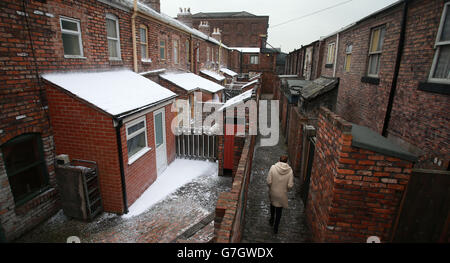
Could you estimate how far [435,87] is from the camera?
161 inches

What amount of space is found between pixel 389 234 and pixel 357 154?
4.29ft

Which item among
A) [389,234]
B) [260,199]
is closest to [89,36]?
[260,199]

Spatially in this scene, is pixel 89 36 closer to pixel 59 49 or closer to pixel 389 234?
pixel 59 49

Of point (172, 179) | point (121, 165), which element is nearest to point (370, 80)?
point (172, 179)

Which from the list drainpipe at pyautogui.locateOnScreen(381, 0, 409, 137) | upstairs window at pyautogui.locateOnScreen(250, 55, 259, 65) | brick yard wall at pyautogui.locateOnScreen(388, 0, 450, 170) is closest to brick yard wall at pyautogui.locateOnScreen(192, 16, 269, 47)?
upstairs window at pyautogui.locateOnScreen(250, 55, 259, 65)

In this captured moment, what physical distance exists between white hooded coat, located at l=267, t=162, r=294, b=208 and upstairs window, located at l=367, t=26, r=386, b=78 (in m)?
4.97

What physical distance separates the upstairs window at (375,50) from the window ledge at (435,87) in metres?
2.42

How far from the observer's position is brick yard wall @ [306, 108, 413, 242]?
9.38 feet

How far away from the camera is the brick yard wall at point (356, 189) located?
2.86 metres

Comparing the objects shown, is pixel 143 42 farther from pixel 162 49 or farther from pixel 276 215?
pixel 276 215

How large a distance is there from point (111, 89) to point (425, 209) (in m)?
6.75

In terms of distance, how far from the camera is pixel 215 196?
Answer: 646 cm

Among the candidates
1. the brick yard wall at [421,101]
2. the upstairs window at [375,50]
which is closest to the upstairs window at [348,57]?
the upstairs window at [375,50]

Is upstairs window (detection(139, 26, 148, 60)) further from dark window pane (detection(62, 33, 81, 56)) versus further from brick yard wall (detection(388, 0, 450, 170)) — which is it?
brick yard wall (detection(388, 0, 450, 170))
